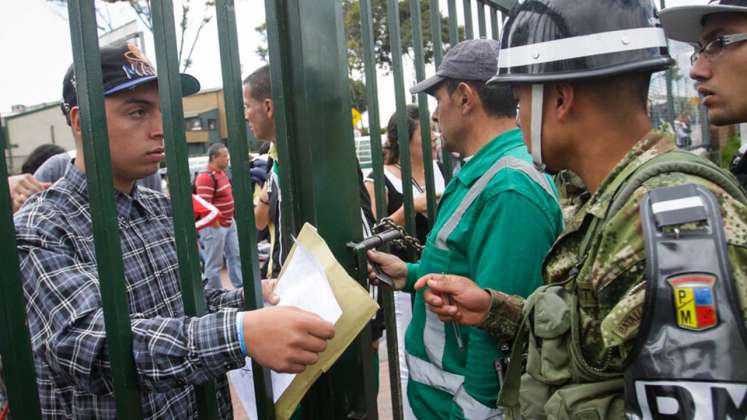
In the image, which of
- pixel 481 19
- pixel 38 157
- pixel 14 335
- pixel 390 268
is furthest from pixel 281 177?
pixel 38 157

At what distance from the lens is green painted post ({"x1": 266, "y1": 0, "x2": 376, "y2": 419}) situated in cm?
175

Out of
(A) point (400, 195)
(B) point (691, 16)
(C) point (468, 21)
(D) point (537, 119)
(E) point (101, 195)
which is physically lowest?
(A) point (400, 195)

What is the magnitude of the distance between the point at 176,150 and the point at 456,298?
914mm

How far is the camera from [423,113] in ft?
8.38

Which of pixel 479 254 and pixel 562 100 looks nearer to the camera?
pixel 562 100

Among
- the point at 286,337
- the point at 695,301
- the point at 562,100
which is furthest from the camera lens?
the point at 562,100

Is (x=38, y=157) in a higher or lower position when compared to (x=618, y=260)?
higher

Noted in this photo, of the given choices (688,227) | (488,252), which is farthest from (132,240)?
(688,227)

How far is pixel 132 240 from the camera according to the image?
1819 mm

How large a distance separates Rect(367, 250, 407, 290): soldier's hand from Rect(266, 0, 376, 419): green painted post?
23cm

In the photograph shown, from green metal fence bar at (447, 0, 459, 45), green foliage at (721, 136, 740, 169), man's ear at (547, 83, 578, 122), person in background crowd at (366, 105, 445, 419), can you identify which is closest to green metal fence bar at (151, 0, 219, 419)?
man's ear at (547, 83, 578, 122)

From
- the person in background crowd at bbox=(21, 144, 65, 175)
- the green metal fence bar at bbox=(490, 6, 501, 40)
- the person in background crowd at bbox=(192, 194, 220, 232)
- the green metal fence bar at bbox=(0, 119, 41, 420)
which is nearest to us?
the green metal fence bar at bbox=(0, 119, 41, 420)

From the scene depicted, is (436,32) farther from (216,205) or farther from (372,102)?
(216,205)

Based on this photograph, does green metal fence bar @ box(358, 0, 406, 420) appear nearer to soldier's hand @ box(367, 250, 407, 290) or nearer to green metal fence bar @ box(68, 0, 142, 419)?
soldier's hand @ box(367, 250, 407, 290)
